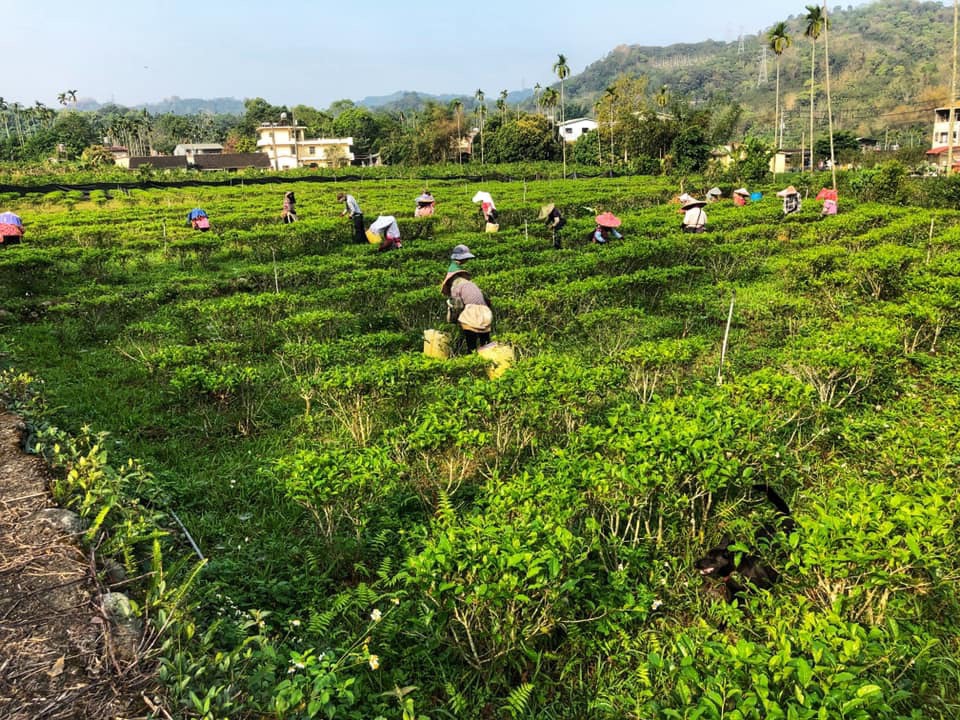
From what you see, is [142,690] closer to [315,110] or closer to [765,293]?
[765,293]

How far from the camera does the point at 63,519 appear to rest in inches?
142

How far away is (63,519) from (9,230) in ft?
48.7

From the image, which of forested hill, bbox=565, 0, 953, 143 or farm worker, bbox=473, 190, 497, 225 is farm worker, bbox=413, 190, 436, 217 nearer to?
farm worker, bbox=473, 190, 497, 225

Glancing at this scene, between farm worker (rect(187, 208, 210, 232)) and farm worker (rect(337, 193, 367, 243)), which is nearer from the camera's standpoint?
farm worker (rect(337, 193, 367, 243))

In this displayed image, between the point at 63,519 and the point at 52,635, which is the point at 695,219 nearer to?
the point at 63,519

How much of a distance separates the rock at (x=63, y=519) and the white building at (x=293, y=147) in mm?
76975

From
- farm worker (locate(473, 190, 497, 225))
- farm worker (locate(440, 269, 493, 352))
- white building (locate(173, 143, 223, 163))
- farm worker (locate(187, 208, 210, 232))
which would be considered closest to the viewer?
farm worker (locate(440, 269, 493, 352))

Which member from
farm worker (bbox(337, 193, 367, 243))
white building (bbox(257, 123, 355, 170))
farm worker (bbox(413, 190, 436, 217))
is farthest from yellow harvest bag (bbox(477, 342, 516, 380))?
white building (bbox(257, 123, 355, 170))

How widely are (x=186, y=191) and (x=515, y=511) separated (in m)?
33.6

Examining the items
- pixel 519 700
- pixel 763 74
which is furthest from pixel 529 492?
pixel 763 74

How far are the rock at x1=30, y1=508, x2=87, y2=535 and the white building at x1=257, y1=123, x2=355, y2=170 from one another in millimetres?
76975

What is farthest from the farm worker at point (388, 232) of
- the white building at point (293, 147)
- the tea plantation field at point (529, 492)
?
the white building at point (293, 147)

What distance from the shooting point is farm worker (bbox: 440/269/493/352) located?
25.0 ft

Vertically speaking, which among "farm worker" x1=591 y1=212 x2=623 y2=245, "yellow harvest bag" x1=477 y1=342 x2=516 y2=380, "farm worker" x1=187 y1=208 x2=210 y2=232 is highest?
"farm worker" x1=187 y1=208 x2=210 y2=232
